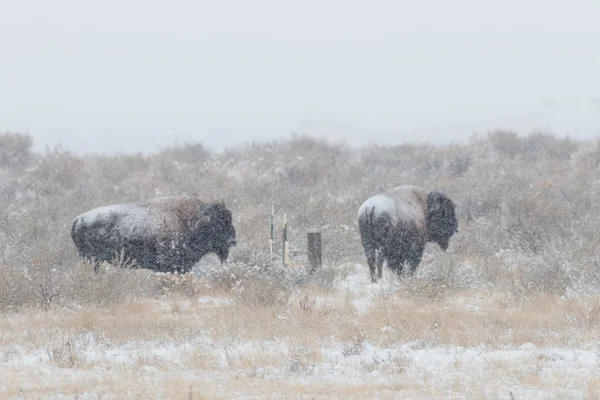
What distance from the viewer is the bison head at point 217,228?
1254 cm

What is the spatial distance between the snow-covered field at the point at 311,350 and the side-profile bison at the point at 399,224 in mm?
2237

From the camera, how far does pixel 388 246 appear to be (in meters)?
12.5

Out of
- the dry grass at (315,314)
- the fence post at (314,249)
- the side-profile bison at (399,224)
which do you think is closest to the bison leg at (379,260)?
the side-profile bison at (399,224)

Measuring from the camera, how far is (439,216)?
525 inches

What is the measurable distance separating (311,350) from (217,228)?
18.1 ft

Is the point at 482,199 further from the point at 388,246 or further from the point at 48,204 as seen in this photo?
the point at 48,204

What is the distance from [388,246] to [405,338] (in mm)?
4697

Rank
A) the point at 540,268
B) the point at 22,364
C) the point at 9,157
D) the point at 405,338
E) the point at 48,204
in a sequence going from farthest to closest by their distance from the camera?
the point at 9,157 → the point at 48,204 → the point at 540,268 → the point at 405,338 → the point at 22,364

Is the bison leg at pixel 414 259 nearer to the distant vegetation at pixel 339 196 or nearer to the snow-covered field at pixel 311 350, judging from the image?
the distant vegetation at pixel 339 196

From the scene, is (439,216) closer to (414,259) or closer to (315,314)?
(414,259)

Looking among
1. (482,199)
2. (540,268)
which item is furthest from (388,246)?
(482,199)

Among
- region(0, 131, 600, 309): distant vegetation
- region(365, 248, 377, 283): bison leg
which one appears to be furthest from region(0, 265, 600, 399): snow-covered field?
region(365, 248, 377, 283): bison leg

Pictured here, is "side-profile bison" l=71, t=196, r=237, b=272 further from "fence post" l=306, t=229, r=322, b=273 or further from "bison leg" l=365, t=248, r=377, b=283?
"bison leg" l=365, t=248, r=377, b=283

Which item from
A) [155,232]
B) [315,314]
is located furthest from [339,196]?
[315,314]
